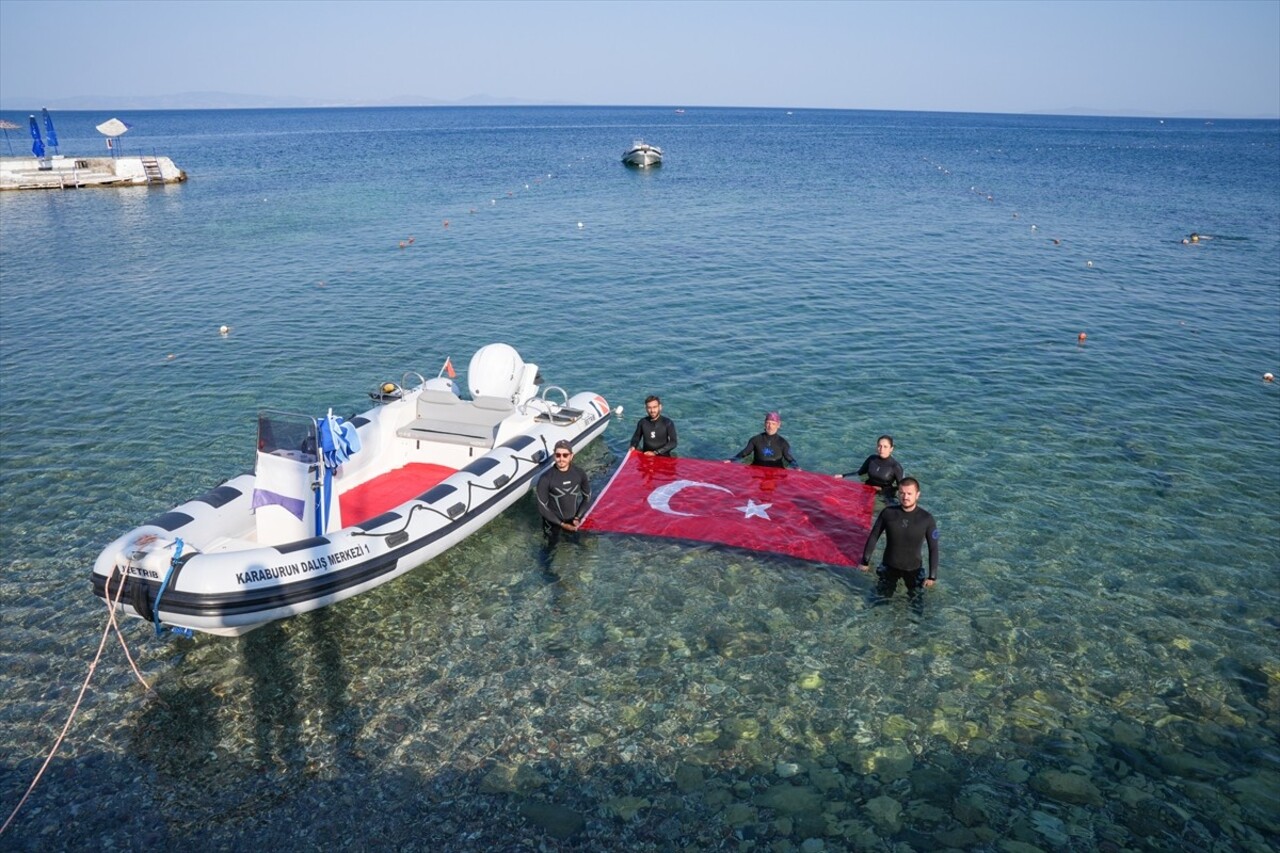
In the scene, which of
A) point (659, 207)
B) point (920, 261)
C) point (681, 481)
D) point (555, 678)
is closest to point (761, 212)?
point (659, 207)

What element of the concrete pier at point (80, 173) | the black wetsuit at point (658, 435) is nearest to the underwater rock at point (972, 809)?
the black wetsuit at point (658, 435)

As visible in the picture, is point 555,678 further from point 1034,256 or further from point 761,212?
point 761,212

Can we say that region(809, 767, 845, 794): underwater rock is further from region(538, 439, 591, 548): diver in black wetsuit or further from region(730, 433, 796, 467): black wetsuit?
region(730, 433, 796, 467): black wetsuit

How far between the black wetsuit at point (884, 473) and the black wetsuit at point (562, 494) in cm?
482

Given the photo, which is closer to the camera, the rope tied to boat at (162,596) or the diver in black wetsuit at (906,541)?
the rope tied to boat at (162,596)

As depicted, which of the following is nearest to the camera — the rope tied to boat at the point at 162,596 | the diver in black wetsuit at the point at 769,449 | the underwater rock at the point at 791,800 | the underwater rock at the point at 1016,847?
the underwater rock at the point at 1016,847

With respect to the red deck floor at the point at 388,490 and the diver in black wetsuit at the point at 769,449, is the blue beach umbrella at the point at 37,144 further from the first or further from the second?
the diver in black wetsuit at the point at 769,449

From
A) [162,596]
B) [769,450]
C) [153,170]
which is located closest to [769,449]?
[769,450]

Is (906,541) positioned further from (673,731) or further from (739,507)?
(673,731)

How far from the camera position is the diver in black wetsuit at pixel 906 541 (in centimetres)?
1045

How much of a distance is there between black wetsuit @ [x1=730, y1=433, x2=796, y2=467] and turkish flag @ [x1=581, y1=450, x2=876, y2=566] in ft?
0.48

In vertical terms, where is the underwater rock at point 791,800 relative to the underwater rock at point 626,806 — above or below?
above

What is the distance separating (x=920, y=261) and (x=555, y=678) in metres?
28.9

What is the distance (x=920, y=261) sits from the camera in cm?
3341
